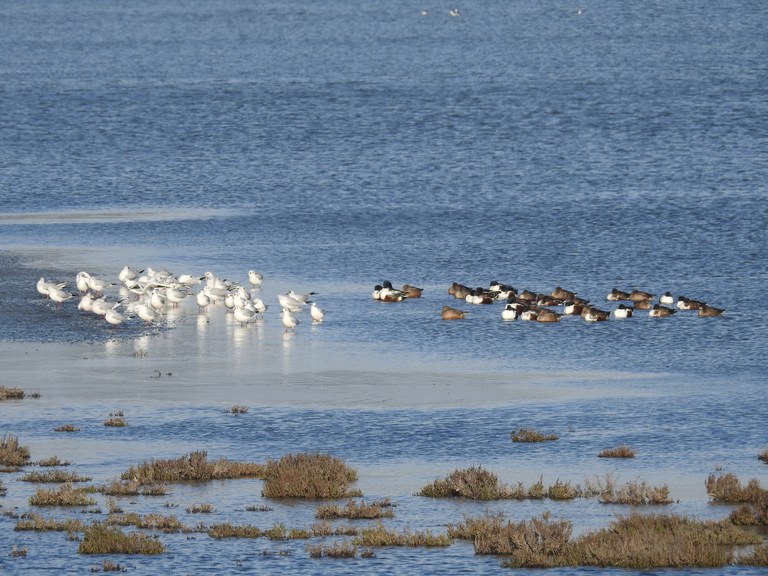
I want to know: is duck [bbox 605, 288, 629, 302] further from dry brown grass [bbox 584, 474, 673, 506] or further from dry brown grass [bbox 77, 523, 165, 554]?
dry brown grass [bbox 77, 523, 165, 554]

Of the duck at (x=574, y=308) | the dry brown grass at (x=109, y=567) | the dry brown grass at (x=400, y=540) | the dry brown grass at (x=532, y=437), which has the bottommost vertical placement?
the dry brown grass at (x=109, y=567)

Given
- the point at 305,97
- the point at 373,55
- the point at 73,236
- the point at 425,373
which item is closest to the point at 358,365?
the point at 425,373

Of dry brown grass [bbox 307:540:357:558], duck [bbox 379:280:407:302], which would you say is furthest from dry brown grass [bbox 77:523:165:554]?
duck [bbox 379:280:407:302]

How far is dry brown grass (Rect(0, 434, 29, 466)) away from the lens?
23.5 metres

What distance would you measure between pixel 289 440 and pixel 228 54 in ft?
364

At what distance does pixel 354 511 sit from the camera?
69.0 feet

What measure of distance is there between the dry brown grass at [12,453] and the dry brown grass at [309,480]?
152 inches

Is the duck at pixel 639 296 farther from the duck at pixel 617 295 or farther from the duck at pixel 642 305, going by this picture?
the duck at pixel 617 295

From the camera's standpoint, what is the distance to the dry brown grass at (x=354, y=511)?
69.0ft

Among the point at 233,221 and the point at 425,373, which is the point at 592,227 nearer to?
the point at 233,221

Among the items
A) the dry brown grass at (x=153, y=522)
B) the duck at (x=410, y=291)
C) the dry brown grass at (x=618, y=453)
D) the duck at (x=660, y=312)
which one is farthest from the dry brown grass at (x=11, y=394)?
the duck at (x=660, y=312)

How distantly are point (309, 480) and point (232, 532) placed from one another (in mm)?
2095

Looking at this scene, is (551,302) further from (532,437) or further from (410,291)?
(532,437)

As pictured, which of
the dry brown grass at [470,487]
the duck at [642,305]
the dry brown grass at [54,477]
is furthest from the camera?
the duck at [642,305]
